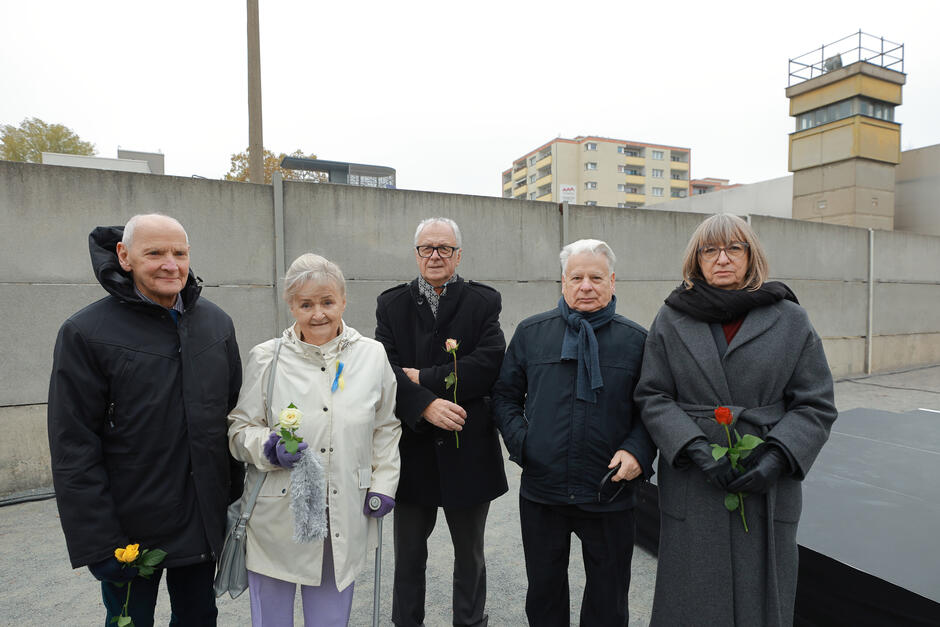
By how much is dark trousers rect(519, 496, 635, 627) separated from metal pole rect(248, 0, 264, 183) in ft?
23.7

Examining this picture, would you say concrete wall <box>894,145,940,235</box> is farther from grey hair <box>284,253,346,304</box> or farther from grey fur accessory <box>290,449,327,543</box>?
grey fur accessory <box>290,449,327,543</box>

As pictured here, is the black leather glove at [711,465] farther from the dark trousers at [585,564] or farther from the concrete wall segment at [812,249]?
the concrete wall segment at [812,249]

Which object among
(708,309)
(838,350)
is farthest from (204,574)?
(838,350)

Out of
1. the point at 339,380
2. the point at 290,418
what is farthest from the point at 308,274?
the point at 290,418

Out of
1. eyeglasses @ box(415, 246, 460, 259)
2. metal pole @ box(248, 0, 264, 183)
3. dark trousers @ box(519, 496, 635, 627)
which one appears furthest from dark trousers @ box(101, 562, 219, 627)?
metal pole @ box(248, 0, 264, 183)

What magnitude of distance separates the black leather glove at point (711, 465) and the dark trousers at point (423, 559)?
0.97 meters

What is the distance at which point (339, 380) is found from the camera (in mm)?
1966

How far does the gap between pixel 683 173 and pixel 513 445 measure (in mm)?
70799

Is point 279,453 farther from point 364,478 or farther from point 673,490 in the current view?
point 673,490

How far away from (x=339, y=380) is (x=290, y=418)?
0.28 metres

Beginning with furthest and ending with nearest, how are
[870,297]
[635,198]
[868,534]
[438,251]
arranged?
[635,198] < [870,297] < [868,534] < [438,251]

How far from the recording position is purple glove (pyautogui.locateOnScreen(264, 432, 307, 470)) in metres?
1.75

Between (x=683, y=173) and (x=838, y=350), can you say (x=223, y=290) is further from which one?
(x=683, y=173)

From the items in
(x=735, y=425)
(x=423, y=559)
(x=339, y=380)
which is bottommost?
(x=423, y=559)
